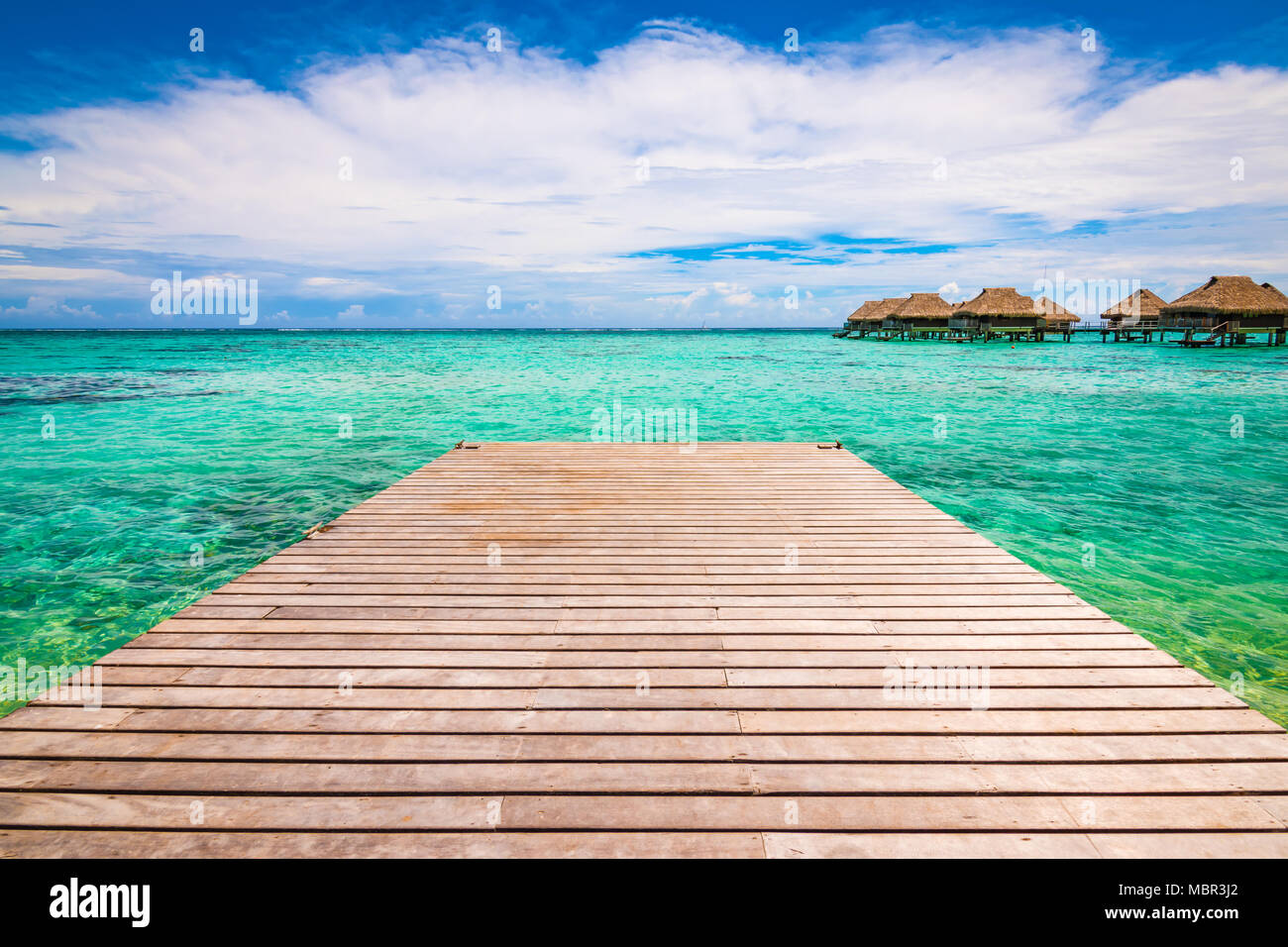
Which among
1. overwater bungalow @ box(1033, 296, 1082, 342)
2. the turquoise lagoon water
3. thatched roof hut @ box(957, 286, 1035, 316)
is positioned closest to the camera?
the turquoise lagoon water

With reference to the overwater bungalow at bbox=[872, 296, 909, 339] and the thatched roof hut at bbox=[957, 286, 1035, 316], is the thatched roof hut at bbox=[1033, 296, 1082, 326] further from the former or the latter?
the overwater bungalow at bbox=[872, 296, 909, 339]

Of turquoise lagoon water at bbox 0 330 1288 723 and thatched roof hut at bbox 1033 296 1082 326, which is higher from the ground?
thatched roof hut at bbox 1033 296 1082 326

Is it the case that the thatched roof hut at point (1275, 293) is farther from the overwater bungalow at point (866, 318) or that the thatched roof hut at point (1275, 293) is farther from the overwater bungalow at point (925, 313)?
the overwater bungalow at point (866, 318)

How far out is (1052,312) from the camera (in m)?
63.1

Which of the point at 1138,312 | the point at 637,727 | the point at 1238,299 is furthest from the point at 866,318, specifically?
the point at 637,727

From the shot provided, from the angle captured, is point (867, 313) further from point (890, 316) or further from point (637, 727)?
point (637, 727)

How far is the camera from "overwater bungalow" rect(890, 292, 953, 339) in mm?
67500

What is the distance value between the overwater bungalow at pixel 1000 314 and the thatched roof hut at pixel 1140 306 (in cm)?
870

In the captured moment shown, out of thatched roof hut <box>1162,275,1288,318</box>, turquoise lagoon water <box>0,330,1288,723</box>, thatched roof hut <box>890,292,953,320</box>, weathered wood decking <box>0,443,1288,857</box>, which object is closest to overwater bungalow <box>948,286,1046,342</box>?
thatched roof hut <box>890,292,953,320</box>

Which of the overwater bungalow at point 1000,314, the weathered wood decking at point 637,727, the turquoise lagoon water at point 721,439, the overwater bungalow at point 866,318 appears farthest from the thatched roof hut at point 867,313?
the weathered wood decking at point 637,727

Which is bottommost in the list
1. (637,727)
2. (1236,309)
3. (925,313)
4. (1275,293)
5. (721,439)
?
(637,727)

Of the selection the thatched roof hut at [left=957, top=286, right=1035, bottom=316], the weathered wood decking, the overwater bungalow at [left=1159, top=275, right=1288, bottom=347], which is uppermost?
the thatched roof hut at [left=957, top=286, right=1035, bottom=316]

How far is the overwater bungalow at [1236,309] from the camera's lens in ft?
163

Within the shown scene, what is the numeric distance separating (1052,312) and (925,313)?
39.2 feet
